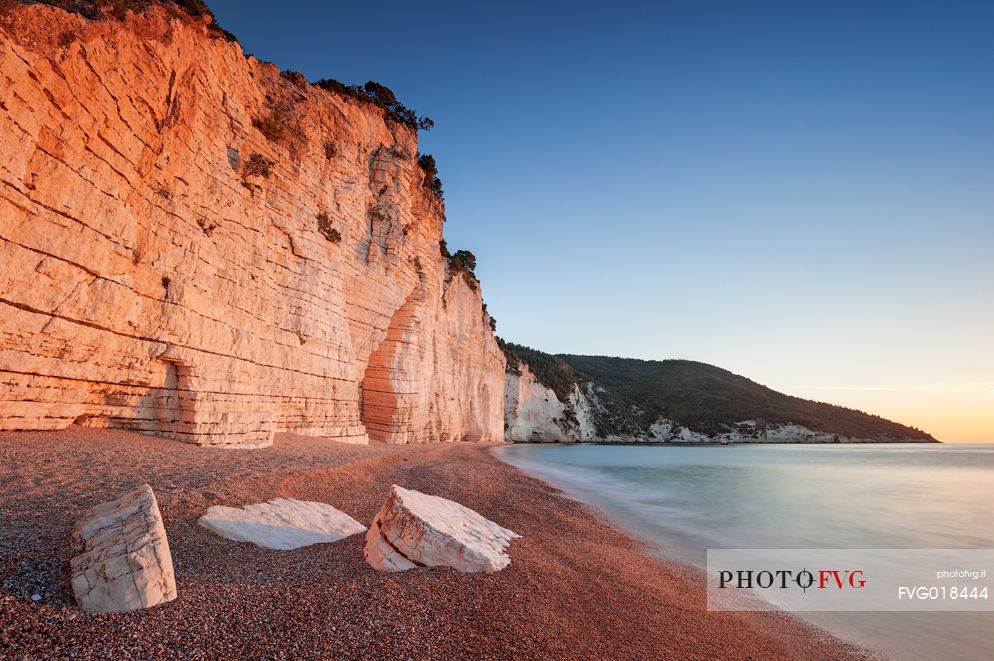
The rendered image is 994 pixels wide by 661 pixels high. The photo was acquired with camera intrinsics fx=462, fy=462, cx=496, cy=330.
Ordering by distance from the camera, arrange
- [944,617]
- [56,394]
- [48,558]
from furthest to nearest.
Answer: [56,394], [944,617], [48,558]

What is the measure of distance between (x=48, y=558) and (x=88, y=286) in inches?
255

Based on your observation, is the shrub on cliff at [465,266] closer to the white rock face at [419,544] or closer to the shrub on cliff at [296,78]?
the shrub on cliff at [296,78]

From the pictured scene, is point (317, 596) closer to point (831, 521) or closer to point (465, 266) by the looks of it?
point (831, 521)

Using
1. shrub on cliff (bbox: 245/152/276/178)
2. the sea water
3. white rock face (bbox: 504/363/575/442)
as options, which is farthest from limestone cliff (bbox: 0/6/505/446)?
white rock face (bbox: 504/363/575/442)

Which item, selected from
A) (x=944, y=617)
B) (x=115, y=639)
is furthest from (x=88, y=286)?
(x=944, y=617)

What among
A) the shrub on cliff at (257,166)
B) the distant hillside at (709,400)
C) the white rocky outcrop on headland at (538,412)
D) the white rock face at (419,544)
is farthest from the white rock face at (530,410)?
the white rock face at (419,544)

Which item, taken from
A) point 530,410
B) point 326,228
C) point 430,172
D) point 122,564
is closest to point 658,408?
point 530,410

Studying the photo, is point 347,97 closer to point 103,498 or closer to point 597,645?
point 103,498

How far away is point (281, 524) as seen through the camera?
515 centimetres

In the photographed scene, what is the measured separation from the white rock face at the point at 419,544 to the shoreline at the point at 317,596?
15cm

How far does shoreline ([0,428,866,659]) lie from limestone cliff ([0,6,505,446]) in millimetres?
2003

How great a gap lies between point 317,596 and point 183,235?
9410mm

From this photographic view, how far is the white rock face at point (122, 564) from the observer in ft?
9.51

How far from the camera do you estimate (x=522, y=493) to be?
10234 millimetres
